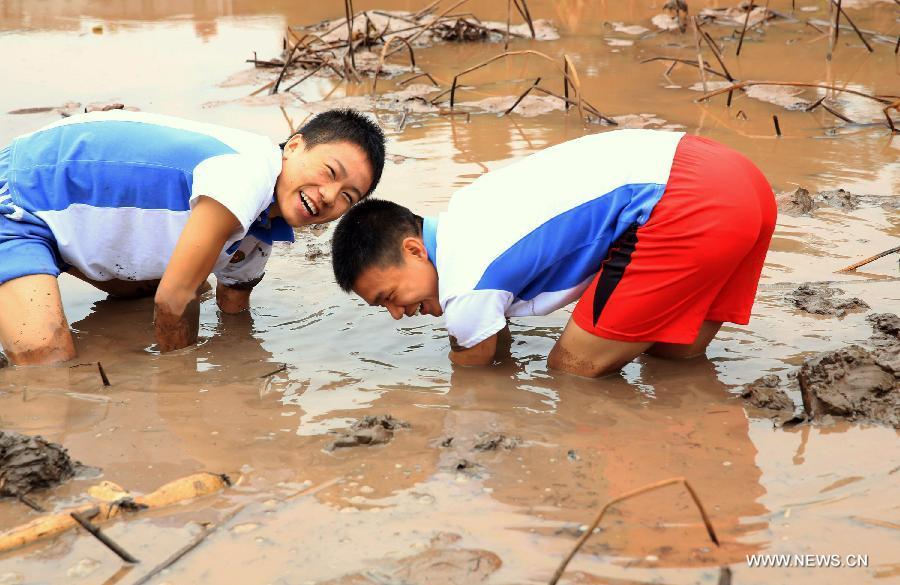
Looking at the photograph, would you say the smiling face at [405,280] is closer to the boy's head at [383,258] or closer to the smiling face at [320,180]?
the boy's head at [383,258]

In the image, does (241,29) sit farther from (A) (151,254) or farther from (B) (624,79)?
(A) (151,254)

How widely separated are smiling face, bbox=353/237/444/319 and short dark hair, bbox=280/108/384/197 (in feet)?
1.63

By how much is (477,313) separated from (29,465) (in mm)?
1334

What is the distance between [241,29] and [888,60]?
510cm

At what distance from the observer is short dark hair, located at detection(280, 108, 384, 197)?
139 inches

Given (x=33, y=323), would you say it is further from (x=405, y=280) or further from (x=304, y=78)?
(x=304, y=78)

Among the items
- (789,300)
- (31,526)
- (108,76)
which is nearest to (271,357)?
(31,526)

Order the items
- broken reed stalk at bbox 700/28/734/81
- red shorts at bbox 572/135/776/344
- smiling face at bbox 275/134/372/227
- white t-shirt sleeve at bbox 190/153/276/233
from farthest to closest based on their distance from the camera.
Result: broken reed stalk at bbox 700/28/734/81
smiling face at bbox 275/134/372/227
white t-shirt sleeve at bbox 190/153/276/233
red shorts at bbox 572/135/776/344

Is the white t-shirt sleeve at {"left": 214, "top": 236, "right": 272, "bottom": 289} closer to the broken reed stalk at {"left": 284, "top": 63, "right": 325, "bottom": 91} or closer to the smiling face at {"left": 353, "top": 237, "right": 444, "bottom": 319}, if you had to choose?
the smiling face at {"left": 353, "top": 237, "right": 444, "bottom": 319}

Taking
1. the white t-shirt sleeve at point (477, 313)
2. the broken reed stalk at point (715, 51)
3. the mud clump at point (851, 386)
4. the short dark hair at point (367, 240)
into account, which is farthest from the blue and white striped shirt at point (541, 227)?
the broken reed stalk at point (715, 51)

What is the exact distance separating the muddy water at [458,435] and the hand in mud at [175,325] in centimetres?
5

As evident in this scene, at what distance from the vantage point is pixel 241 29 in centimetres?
859

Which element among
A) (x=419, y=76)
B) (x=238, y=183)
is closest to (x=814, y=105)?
(x=419, y=76)

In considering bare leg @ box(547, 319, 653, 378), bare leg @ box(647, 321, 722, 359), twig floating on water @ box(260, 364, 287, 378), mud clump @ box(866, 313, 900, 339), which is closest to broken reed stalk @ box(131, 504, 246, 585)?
twig floating on water @ box(260, 364, 287, 378)
